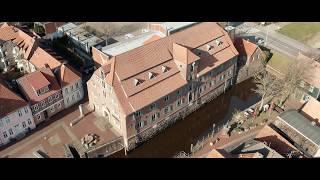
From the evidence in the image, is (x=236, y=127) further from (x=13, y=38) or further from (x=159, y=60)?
(x=13, y=38)

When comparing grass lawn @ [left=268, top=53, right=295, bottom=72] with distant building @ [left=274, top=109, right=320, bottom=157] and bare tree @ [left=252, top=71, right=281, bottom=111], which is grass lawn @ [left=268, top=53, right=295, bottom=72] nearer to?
bare tree @ [left=252, top=71, right=281, bottom=111]

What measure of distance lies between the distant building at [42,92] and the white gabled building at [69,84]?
1063 mm

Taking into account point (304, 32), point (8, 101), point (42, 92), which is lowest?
point (42, 92)

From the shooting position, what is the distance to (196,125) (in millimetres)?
65375

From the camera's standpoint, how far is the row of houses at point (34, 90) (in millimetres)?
56719

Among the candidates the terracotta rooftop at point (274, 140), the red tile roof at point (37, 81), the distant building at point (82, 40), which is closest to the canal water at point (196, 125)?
the terracotta rooftop at point (274, 140)

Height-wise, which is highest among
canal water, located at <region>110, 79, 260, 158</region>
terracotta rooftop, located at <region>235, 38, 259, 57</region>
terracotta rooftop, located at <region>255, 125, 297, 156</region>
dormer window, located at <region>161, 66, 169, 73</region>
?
dormer window, located at <region>161, 66, 169, 73</region>

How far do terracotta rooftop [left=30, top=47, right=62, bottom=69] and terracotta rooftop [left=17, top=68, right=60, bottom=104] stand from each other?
3699 mm

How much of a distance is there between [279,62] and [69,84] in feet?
154

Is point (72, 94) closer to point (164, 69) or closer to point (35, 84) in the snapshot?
point (35, 84)

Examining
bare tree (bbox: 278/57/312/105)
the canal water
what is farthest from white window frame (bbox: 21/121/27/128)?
bare tree (bbox: 278/57/312/105)

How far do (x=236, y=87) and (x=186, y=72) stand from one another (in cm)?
1887

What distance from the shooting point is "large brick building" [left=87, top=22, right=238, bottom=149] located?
55469 millimetres

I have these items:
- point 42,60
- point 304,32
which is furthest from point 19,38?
point 304,32
